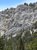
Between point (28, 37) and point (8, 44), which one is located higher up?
point (28, 37)

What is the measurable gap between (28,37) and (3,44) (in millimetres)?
5122

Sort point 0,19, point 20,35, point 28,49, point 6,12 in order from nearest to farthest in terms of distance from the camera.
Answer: point 28,49 → point 20,35 → point 0,19 → point 6,12

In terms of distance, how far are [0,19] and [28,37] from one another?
18577 mm

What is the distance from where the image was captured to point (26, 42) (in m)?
22.9

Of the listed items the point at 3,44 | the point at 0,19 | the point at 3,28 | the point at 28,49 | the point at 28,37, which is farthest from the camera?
the point at 0,19

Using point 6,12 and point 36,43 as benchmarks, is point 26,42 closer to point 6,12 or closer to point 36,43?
point 36,43

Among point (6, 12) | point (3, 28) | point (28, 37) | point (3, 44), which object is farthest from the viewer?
point (6, 12)

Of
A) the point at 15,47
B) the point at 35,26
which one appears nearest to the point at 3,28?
the point at 35,26

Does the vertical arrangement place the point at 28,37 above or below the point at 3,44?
above

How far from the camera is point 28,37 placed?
23.3 metres

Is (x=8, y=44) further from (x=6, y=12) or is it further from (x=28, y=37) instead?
(x=6, y=12)

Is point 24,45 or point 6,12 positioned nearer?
point 24,45

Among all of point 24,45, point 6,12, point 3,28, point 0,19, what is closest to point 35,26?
point 24,45

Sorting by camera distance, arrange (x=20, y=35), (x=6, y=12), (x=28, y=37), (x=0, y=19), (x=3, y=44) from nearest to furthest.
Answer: (x=28, y=37)
(x=20, y=35)
(x=3, y=44)
(x=0, y=19)
(x=6, y=12)
